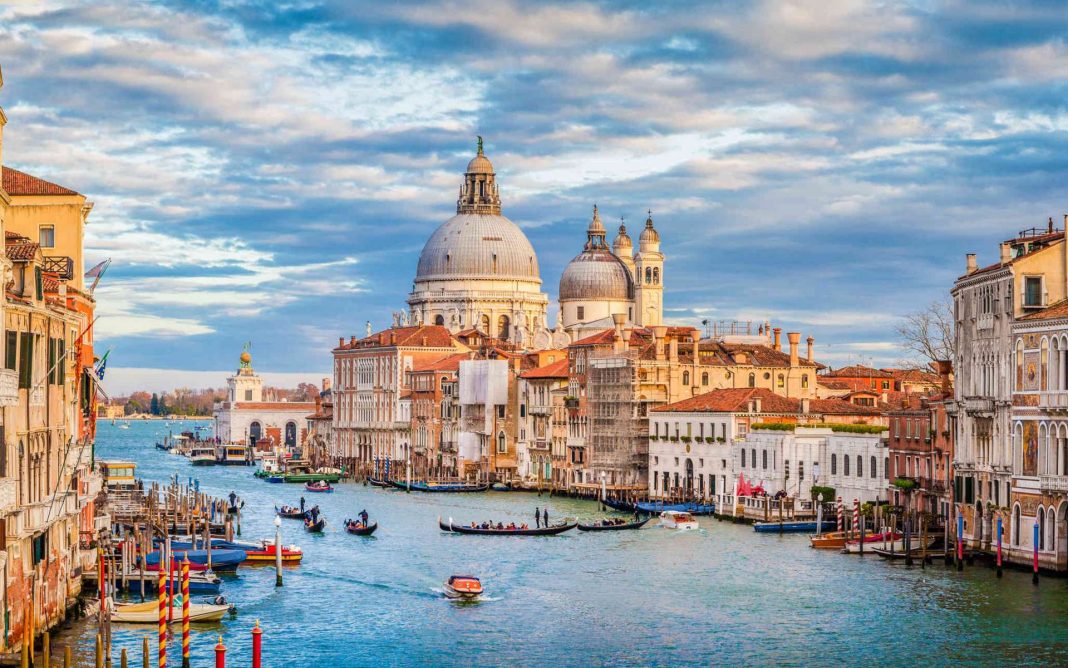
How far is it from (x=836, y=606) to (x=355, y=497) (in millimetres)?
40424

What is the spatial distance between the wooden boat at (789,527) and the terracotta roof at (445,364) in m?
40.8

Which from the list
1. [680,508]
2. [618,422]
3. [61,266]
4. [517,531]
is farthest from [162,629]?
[618,422]

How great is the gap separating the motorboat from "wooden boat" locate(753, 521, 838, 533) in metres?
1.84

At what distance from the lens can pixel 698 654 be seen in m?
27.2

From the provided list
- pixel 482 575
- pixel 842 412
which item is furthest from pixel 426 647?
pixel 842 412

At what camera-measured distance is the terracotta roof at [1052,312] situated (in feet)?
107

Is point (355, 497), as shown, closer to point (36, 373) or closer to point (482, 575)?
point (482, 575)

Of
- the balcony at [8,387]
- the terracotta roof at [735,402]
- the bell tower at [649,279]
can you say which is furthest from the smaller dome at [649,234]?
the balcony at [8,387]

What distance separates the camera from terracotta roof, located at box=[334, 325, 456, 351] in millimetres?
96062

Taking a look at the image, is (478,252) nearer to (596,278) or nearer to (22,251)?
(596,278)

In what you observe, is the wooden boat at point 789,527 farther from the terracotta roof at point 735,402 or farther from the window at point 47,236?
the window at point 47,236

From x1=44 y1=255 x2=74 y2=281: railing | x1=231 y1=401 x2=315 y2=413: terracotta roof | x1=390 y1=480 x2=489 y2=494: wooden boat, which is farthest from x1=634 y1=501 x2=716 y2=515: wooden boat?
x1=231 y1=401 x2=315 y2=413: terracotta roof

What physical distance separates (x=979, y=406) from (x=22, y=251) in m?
20.1

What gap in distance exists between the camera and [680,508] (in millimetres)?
54781
